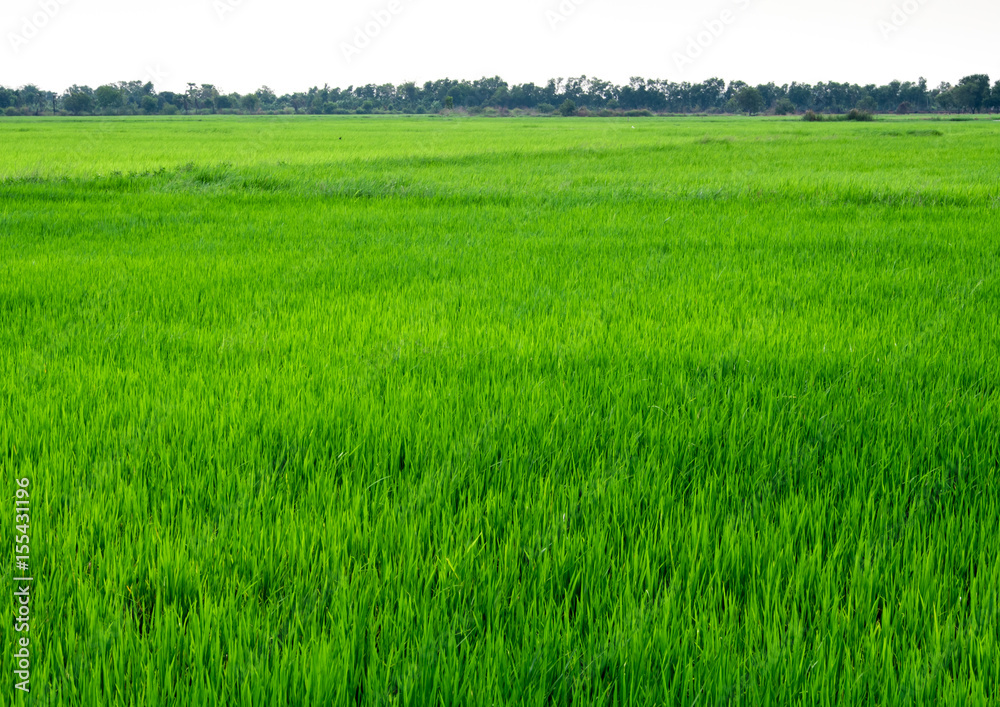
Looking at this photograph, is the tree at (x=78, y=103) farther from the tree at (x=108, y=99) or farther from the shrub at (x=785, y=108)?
the shrub at (x=785, y=108)

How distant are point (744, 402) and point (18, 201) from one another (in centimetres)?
1139

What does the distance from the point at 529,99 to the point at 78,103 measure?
245 feet

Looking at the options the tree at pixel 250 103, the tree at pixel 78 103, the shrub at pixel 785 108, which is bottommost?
the tree at pixel 78 103

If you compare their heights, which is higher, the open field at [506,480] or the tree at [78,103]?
the tree at [78,103]

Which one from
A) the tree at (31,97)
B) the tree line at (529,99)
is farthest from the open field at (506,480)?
the tree at (31,97)

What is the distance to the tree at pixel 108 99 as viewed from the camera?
98750 millimetres

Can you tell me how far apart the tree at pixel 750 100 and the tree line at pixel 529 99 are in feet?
0.57

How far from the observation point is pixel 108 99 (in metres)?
98.8

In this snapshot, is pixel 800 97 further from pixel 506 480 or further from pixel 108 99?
pixel 506 480

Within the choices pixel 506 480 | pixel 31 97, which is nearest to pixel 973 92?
pixel 506 480

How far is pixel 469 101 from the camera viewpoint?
122500 millimetres

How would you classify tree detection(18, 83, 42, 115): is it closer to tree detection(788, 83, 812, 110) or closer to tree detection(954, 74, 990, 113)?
tree detection(788, 83, 812, 110)

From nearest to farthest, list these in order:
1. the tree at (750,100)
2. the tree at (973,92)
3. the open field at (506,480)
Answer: the open field at (506,480), the tree at (973,92), the tree at (750,100)

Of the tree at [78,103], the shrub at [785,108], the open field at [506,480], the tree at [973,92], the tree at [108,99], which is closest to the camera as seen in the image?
the open field at [506,480]
